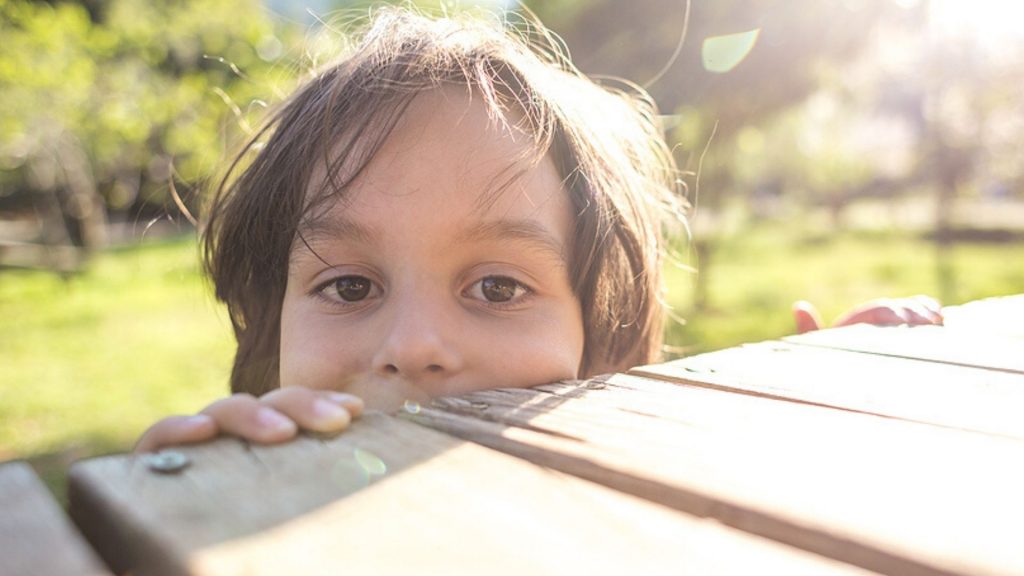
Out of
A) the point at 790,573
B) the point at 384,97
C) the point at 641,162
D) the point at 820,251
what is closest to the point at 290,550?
the point at 790,573

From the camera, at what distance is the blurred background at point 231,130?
21.7ft


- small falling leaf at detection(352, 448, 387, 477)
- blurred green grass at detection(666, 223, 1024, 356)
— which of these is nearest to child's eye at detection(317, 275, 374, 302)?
small falling leaf at detection(352, 448, 387, 477)

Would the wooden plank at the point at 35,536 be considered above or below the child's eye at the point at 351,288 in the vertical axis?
below

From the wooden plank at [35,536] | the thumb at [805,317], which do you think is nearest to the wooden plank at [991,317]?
the thumb at [805,317]

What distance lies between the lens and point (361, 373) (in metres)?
1.60

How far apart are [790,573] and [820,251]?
23.8 m

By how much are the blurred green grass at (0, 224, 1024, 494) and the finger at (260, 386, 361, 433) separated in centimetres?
178

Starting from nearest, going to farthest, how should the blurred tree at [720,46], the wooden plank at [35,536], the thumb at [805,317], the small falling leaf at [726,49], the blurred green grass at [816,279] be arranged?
1. the wooden plank at [35,536]
2. the thumb at [805,317]
3. the blurred tree at [720,46]
4. the small falling leaf at [726,49]
5. the blurred green grass at [816,279]

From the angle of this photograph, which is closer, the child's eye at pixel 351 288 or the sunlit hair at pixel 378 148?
the child's eye at pixel 351 288

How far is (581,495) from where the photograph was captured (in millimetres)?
672

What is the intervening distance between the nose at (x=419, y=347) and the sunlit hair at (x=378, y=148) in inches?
11.3

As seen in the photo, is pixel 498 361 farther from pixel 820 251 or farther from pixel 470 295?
pixel 820 251

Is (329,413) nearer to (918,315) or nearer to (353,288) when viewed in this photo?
(353,288)

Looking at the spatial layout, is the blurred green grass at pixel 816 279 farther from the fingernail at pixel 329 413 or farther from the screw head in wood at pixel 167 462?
the screw head in wood at pixel 167 462
